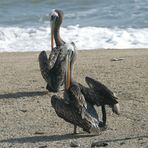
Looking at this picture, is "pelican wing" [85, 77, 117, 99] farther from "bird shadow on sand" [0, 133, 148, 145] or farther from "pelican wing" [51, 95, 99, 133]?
"bird shadow on sand" [0, 133, 148, 145]

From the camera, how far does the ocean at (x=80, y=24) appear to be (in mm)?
19469

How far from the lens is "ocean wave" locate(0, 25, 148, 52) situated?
19047 millimetres

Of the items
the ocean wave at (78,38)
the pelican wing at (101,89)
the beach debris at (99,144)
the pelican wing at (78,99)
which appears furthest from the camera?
the ocean wave at (78,38)

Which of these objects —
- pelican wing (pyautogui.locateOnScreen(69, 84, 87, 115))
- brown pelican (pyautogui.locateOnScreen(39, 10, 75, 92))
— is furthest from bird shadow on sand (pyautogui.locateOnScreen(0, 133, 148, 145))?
brown pelican (pyautogui.locateOnScreen(39, 10, 75, 92))

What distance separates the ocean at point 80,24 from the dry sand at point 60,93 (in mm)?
2978

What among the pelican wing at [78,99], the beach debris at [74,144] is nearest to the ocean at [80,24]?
the pelican wing at [78,99]

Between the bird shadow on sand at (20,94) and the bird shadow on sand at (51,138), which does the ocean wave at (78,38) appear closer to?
the bird shadow on sand at (20,94)

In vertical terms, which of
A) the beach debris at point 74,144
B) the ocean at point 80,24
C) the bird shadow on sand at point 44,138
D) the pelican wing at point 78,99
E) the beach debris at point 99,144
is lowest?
the ocean at point 80,24

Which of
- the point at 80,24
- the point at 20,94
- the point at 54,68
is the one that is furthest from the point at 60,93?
the point at 80,24

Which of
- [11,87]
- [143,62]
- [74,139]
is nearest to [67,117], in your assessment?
[74,139]

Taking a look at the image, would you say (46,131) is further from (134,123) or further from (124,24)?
(124,24)

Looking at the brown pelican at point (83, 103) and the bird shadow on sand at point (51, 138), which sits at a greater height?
the brown pelican at point (83, 103)

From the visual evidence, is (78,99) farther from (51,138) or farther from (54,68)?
(54,68)

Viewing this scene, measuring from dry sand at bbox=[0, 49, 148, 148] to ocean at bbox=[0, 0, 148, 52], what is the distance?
9.77 ft
